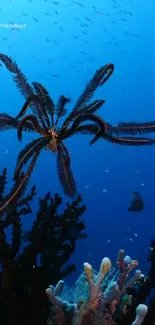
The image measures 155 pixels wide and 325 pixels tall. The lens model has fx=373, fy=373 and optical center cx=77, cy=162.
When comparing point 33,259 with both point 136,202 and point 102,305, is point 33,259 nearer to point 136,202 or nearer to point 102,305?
point 102,305

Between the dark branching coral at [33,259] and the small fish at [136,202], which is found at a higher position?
the small fish at [136,202]

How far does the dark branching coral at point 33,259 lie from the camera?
358 cm

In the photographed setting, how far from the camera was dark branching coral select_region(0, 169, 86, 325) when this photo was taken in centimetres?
358

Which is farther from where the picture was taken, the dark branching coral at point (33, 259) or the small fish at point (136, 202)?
the small fish at point (136, 202)

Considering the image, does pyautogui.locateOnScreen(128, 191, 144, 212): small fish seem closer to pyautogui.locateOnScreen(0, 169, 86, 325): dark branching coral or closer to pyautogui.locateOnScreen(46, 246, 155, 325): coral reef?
pyautogui.locateOnScreen(0, 169, 86, 325): dark branching coral

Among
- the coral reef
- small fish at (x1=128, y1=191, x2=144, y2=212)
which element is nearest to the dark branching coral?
the coral reef

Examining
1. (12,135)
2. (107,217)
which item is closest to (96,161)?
(107,217)

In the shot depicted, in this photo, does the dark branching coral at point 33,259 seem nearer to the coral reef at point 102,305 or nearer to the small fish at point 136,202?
the coral reef at point 102,305

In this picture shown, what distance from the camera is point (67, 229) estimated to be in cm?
486

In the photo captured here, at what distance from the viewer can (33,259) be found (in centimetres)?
404

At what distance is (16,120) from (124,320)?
9.80 feet

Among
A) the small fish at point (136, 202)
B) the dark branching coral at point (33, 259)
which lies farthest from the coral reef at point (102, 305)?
the small fish at point (136, 202)

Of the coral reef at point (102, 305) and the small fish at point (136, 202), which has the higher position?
the small fish at point (136, 202)

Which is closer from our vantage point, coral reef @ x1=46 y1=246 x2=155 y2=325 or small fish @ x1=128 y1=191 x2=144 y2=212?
coral reef @ x1=46 y1=246 x2=155 y2=325
